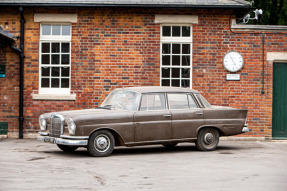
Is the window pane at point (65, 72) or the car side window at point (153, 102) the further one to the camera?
the window pane at point (65, 72)

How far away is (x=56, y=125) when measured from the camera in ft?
34.7

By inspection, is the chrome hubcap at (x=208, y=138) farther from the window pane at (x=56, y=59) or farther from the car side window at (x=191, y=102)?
the window pane at (x=56, y=59)

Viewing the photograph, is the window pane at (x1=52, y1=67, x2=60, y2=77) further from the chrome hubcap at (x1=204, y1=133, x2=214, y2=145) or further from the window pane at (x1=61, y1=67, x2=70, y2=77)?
the chrome hubcap at (x1=204, y1=133, x2=214, y2=145)

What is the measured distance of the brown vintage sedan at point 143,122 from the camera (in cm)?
1023

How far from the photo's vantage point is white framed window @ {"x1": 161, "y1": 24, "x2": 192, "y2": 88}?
15.0m

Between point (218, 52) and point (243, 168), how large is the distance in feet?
22.5

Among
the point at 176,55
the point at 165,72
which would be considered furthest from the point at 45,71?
the point at 176,55

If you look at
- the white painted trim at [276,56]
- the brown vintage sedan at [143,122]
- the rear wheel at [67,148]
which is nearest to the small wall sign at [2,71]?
the brown vintage sedan at [143,122]

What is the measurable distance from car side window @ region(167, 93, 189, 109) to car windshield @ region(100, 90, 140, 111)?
841 millimetres

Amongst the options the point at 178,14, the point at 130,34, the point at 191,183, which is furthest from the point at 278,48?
the point at 191,183

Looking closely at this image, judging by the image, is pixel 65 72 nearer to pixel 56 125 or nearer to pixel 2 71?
pixel 2 71

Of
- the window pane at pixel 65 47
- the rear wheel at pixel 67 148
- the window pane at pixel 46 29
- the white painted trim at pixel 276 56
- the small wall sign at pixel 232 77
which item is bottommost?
the rear wheel at pixel 67 148

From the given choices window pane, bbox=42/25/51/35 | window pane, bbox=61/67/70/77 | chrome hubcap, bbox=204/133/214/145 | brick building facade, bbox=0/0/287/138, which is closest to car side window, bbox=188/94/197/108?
chrome hubcap, bbox=204/133/214/145

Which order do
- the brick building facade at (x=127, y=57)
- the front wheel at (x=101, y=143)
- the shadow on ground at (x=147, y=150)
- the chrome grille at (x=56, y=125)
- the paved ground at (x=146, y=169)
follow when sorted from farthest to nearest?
1. the brick building facade at (x=127, y=57)
2. the shadow on ground at (x=147, y=150)
3. the chrome grille at (x=56, y=125)
4. the front wheel at (x=101, y=143)
5. the paved ground at (x=146, y=169)
